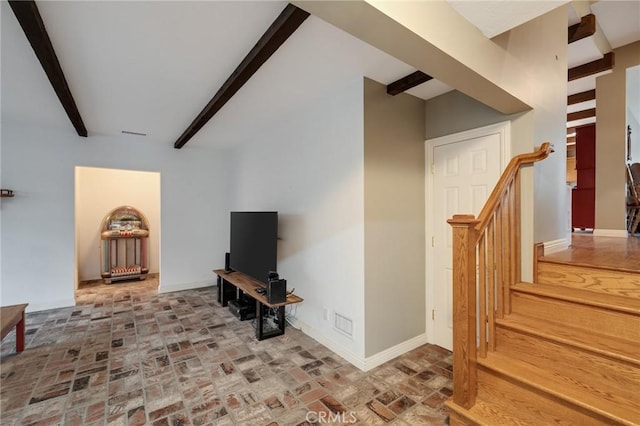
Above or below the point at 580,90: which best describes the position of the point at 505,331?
below

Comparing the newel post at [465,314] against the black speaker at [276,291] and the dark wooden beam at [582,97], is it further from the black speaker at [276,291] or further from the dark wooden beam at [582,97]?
the dark wooden beam at [582,97]

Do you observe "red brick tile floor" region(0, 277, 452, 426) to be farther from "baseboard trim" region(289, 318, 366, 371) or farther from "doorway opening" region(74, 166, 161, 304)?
"doorway opening" region(74, 166, 161, 304)

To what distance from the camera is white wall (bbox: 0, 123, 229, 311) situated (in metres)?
3.95

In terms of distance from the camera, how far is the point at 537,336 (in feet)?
5.65

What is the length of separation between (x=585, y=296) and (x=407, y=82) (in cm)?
206

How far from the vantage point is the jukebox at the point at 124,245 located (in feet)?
18.3

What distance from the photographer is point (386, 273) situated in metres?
2.64

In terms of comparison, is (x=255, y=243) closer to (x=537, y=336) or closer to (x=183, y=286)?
(x=183, y=286)

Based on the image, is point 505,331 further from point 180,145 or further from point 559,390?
point 180,145

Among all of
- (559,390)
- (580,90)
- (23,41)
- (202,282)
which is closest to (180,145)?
(202,282)

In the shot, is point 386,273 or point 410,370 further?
point 386,273

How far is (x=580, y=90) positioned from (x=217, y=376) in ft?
21.5

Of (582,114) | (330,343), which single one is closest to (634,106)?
(582,114)

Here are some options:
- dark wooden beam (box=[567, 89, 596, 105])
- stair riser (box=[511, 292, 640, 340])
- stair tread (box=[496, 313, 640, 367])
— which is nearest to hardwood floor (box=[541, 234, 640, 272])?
stair riser (box=[511, 292, 640, 340])
